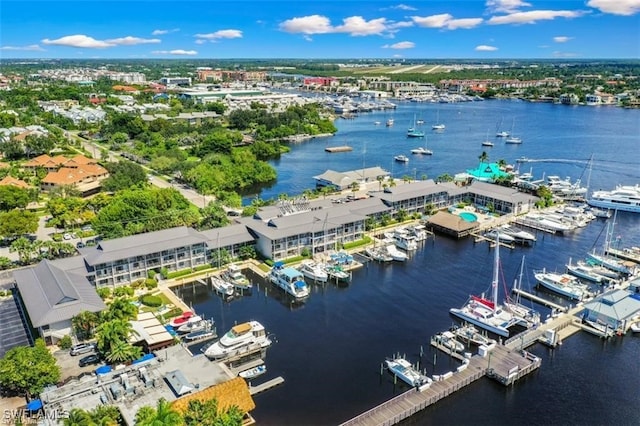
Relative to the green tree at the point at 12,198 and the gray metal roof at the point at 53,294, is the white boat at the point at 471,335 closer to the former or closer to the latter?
the gray metal roof at the point at 53,294

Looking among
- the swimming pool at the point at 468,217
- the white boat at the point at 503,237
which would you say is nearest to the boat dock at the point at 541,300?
the white boat at the point at 503,237

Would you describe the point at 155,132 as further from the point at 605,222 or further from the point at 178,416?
the point at 178,416

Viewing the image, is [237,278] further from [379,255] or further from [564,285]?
[564,285]

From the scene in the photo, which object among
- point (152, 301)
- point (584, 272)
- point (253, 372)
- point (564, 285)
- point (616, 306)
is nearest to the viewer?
point (253, 372)

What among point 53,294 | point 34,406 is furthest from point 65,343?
point 34,406

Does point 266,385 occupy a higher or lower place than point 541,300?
lower

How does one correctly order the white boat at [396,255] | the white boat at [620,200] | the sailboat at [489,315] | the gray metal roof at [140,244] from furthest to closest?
the white boat at [620,200]
the white boat at [396,255]
the gray metal roof at [140,244]
the sailboat at [489,315]

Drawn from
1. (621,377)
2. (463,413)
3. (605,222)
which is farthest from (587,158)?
(463,413)
